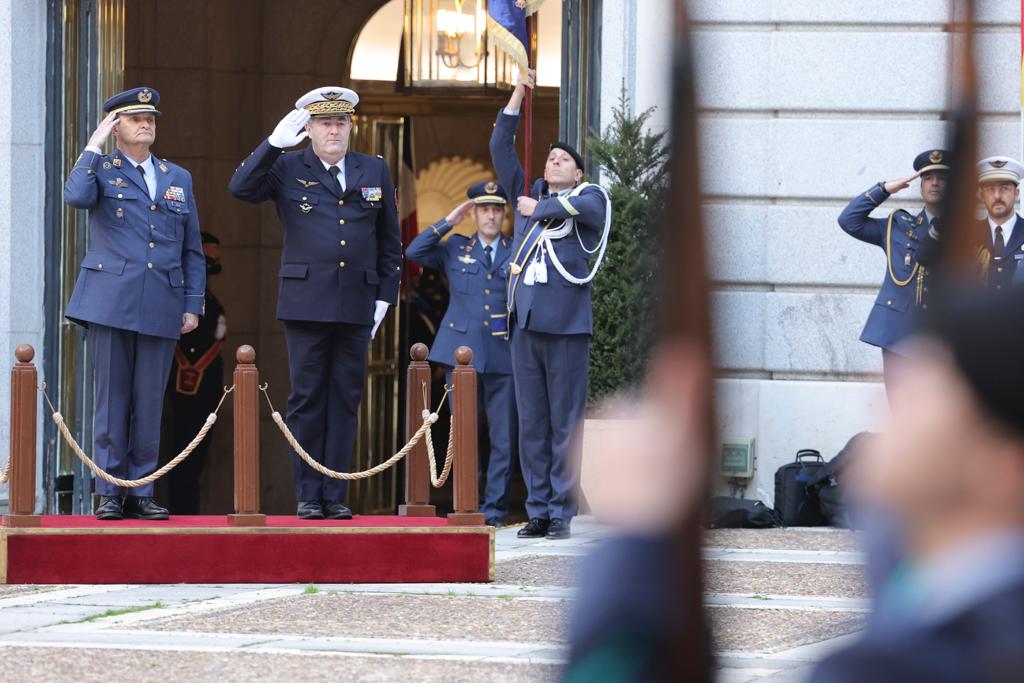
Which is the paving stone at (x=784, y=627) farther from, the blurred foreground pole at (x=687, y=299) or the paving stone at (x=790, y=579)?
the blurred foreground pole at (x=687, y=299)

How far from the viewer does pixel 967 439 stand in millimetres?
936

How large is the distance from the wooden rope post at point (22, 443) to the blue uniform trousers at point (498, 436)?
3267mm

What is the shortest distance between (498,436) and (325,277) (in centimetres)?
278

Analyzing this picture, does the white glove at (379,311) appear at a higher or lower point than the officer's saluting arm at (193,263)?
lower

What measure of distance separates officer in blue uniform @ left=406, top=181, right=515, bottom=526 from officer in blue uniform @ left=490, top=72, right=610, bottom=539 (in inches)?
40.9

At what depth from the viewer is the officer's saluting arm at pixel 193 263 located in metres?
8.10

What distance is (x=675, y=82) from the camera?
36.4 inches

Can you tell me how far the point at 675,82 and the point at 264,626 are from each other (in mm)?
5187

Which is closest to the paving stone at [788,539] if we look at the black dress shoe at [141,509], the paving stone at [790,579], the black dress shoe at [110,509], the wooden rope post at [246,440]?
the paving stone at [790,579]

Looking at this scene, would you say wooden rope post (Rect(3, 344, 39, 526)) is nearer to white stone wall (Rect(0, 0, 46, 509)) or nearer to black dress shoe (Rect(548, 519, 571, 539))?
black dress shoe (Rect(548, 519, 571, 539))

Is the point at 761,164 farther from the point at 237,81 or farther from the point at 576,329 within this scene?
the point at 237,81

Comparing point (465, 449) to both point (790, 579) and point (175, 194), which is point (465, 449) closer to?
point (790, 579)

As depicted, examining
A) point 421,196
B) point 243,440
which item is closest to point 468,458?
point 243,440

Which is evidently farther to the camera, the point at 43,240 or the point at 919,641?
the point at 43,240
